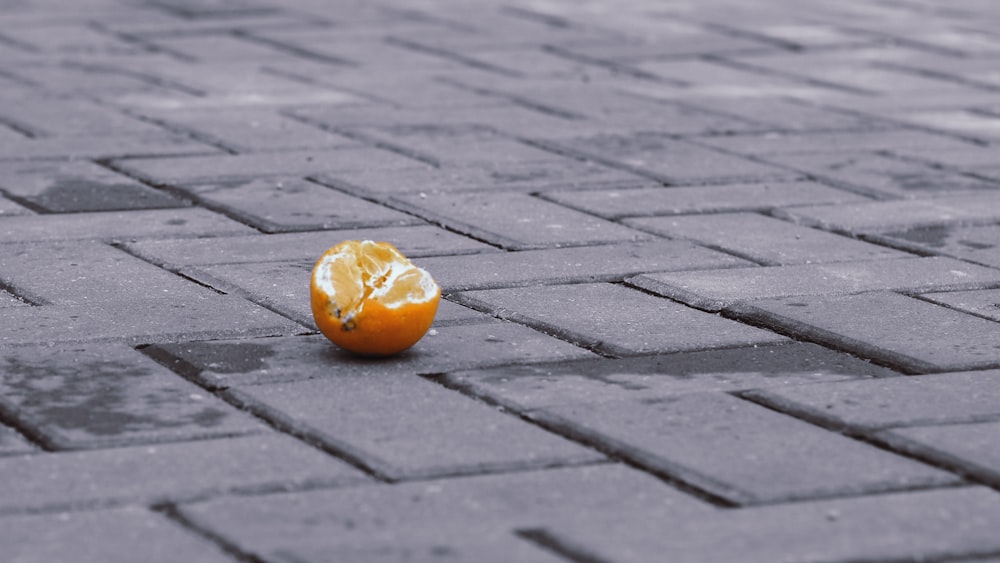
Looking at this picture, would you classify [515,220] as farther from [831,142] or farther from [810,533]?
[810,533]

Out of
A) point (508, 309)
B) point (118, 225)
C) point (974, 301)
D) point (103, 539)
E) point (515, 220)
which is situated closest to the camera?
point (103, 539)

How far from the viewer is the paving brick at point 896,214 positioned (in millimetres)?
4109

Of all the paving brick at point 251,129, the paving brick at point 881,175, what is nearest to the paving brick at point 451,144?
the paving brick at point 251,129

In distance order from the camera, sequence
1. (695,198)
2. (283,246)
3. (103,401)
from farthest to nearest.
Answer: (695,198)
(283,246)
(103,401)

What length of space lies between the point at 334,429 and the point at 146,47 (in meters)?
4.47

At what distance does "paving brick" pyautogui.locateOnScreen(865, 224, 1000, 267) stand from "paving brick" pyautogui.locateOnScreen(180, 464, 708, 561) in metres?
1.66

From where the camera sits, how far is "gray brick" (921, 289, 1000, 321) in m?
3.33

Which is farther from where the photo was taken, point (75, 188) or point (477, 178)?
point (477, 178)

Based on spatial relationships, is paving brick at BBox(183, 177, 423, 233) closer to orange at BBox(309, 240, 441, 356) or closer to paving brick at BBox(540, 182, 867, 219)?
paving brick at BBox(540, 182, 867, 219)

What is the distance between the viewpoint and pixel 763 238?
395 centimetres

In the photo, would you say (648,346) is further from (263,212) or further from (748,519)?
(263,212)

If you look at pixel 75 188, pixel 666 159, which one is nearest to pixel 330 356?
pixel 75 188

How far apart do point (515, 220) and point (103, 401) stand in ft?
5.14

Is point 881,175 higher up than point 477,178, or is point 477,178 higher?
point 881,175
